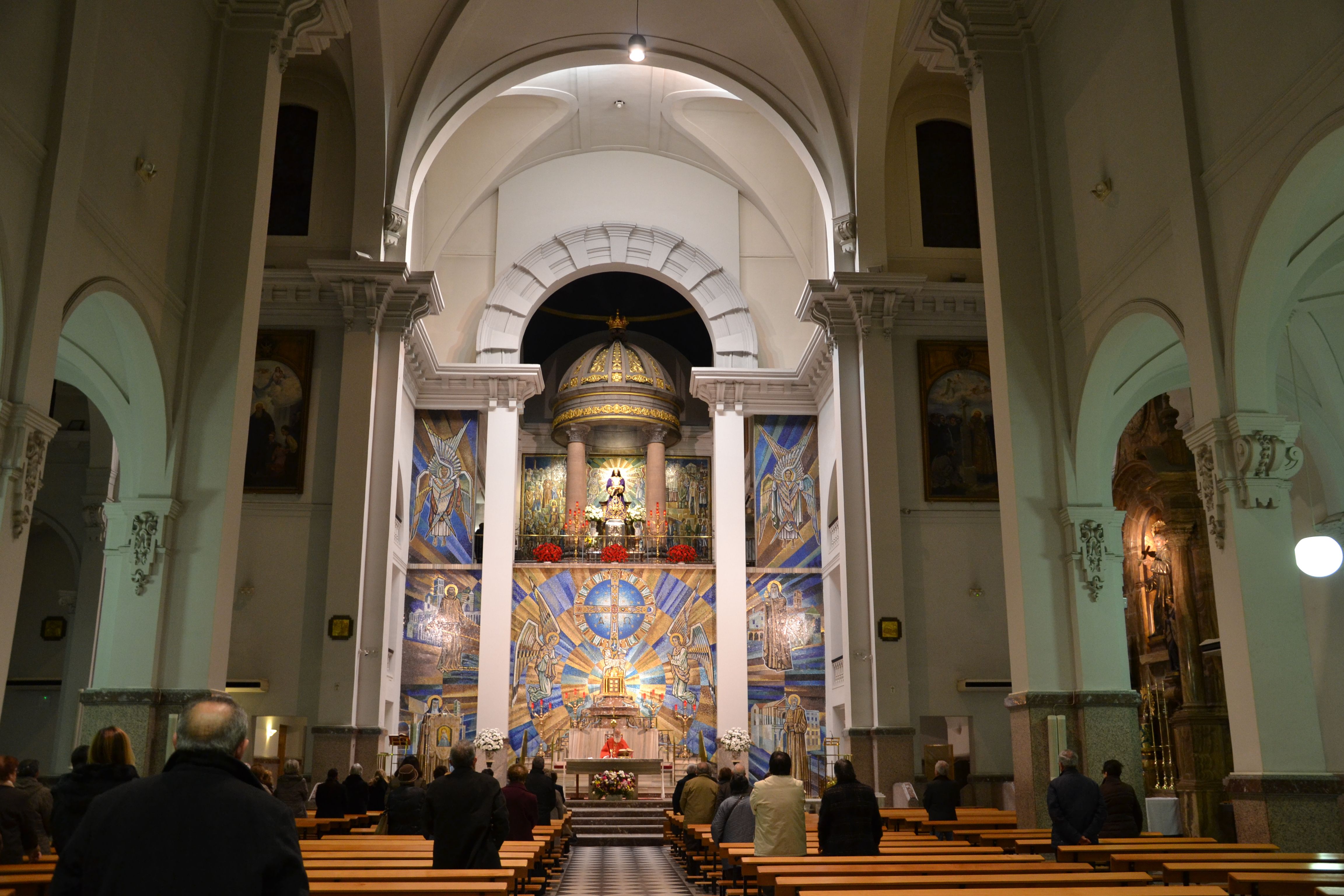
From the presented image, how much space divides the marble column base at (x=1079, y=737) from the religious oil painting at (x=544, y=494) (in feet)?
56.1

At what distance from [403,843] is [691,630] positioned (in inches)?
576

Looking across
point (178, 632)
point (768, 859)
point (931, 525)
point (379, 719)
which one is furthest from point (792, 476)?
point (768, 859)

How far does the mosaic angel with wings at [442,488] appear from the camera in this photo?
20.7 m

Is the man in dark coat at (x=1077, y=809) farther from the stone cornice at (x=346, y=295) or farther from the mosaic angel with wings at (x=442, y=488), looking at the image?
the mosaic angel with wings at (x=442, y=488)

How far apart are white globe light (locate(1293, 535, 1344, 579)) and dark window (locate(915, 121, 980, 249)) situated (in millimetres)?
9162

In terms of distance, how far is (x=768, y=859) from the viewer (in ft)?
21.1

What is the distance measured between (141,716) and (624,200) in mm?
16018

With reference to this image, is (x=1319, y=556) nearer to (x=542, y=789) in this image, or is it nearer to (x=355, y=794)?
(x=542, y=789)

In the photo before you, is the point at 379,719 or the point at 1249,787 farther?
the point at 379,719

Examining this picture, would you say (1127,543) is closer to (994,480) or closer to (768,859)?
(994,480)

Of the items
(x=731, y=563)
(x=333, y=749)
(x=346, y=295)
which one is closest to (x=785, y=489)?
(x=731, y=563)

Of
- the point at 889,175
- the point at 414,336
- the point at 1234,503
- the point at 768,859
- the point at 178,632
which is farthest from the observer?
the point at 414,336

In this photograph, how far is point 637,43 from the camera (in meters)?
17.0

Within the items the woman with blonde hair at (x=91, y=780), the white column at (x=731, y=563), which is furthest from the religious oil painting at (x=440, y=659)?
the woman with blonde hair at (x=91, y=780)
